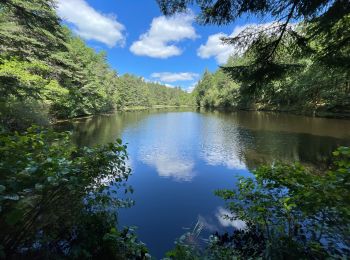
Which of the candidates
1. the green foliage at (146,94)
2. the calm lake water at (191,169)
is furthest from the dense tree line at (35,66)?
the green foliage at (146,94)

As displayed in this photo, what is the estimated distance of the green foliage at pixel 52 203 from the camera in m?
1.95

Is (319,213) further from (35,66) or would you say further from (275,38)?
(35,66)

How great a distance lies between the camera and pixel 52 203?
2271 mm

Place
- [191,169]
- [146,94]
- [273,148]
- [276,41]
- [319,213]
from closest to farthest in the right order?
1. [319,213]
2. [276,41]
3. [191,169]
4. [273,148]
5. [146,94]

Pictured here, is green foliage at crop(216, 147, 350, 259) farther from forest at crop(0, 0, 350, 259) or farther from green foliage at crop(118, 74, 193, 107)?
green foliage at crop(118, 74, 193, 107)

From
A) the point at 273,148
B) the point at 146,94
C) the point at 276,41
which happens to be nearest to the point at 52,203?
the point at 276,41

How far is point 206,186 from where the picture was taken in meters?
8.90

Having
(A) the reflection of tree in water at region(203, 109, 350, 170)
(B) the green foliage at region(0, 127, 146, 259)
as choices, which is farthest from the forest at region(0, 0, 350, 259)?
(A) the reflection of tree in water at region(203, 109, 350, 170)

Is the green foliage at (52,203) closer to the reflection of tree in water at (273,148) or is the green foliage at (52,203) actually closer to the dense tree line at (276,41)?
the dense tree line at (276,41)

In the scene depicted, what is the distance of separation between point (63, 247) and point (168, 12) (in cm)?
359

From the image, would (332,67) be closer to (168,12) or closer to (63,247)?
(168,12)

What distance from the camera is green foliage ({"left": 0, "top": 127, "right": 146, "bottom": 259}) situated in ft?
6.41

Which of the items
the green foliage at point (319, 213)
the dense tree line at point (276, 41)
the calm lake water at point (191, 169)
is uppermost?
the dense tree line at point (276, 41)

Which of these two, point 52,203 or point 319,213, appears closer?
point 52,203
